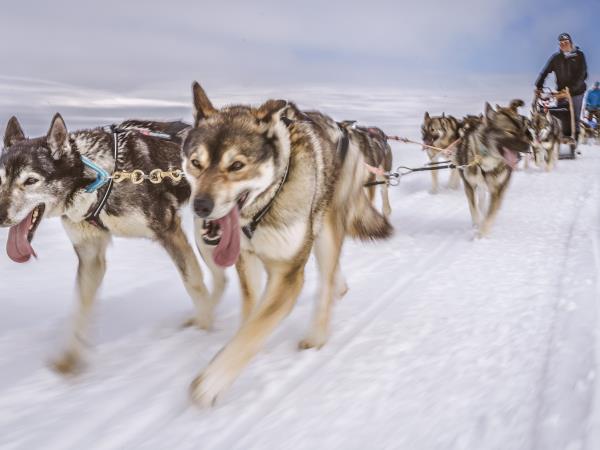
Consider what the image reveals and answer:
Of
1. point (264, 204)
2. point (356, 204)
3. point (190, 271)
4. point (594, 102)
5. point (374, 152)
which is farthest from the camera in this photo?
point (594, 102)

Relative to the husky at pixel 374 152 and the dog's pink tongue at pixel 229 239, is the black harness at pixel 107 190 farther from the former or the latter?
the husky at pixel 374 152

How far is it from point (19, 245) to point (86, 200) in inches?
10.5

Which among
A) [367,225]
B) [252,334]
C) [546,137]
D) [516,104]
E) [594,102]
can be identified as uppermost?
[594,102]

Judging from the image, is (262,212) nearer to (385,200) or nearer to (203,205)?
(203,205)

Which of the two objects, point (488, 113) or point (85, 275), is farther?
point (488, 113)

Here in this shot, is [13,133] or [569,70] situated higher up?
[569,70]

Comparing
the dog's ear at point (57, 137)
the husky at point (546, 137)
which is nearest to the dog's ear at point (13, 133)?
the dog's ear at point (57, 137)

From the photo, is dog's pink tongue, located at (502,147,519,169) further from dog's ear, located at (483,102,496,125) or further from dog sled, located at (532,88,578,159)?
dog sled, located at (532,88,578,159)

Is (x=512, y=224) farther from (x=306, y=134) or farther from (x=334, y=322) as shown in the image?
(x=306, y=134)

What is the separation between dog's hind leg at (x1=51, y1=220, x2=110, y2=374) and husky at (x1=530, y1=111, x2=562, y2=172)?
6.97 meters

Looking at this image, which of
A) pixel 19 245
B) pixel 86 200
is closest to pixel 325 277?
pixel 86 200

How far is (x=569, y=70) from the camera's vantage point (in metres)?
7.09

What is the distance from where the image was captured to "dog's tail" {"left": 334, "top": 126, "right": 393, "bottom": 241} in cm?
202

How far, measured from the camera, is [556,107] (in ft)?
26.1
